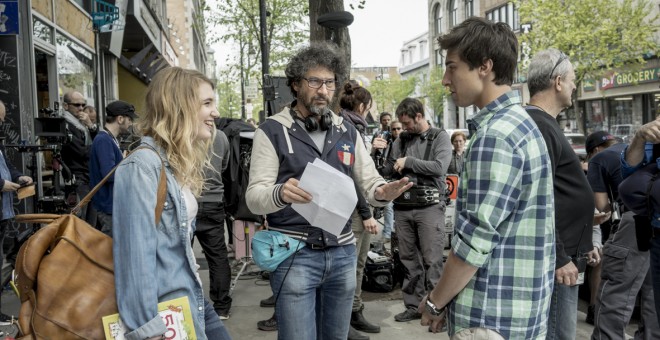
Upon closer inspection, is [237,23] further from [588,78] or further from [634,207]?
[634,207]

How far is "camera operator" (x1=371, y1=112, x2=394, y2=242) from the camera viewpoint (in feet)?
20.9

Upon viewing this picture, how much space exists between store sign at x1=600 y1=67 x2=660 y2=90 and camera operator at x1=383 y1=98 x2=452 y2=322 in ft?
93.2

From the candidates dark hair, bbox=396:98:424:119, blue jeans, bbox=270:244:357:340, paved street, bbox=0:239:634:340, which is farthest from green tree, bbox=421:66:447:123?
blue jeans, bbox=270:244:357:340

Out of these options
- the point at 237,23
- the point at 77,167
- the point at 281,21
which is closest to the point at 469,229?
the point at 77,167

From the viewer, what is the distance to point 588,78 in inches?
1331

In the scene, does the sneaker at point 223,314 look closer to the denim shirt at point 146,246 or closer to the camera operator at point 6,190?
the camera operator at point 6,190

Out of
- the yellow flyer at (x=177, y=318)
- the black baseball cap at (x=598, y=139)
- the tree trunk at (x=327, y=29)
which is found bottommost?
the yellow flyer at (x=177, y=318)

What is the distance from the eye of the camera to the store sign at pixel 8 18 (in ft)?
26.1

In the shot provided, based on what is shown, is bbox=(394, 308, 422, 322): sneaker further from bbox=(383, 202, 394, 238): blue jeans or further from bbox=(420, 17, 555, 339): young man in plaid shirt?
bbox=(383, 202, 394, 238): blue jeans

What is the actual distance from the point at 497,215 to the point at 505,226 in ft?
0.34

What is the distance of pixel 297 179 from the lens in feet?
10.5

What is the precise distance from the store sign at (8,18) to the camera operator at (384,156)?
16.3ft

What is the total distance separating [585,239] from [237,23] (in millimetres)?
27408

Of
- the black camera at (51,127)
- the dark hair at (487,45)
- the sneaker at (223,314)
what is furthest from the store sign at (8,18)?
the dark hair at (487,45)
